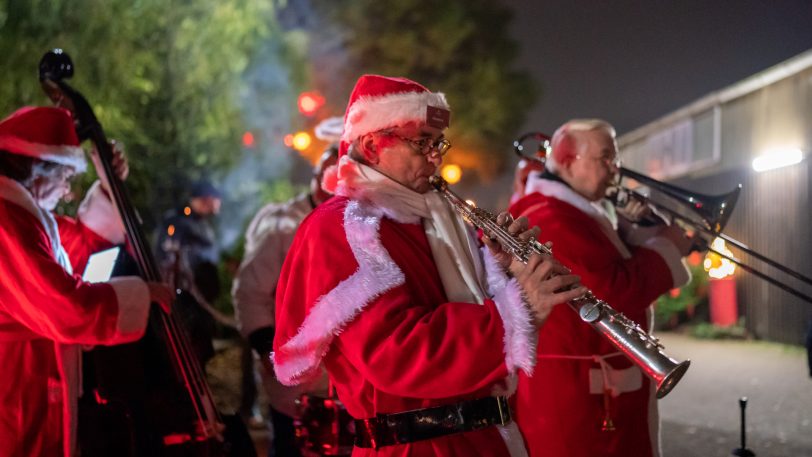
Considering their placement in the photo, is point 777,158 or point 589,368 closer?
point 589,368

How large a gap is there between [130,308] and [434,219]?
6.02 feet

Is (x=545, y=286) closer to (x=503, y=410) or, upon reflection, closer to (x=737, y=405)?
(x=503, y=410)

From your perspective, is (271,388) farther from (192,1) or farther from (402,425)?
(192,1)

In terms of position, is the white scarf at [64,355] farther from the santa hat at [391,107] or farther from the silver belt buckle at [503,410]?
the silver belt buckle at [503,410]

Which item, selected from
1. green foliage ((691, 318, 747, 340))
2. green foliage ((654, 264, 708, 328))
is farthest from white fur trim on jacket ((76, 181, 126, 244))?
green foliage ((654, 264, 708, 328))

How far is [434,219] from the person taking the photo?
2.83 m

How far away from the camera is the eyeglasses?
284 centimetres

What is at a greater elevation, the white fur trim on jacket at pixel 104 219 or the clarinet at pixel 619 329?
the white fur trim on jacket at pixel 104 219

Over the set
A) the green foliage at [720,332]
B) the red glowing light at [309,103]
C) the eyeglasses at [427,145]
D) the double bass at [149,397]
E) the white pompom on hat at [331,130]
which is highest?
the red glowing light at [309,103]

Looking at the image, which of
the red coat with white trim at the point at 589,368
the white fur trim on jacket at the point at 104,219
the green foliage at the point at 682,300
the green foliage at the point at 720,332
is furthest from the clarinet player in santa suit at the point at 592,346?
the green foliage at the point at 682,300

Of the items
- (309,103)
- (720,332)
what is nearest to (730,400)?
(720,332)

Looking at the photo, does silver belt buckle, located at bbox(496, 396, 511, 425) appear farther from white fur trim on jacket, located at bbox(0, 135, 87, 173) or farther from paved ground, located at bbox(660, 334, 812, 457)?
paved ground, located at bbox(660, 334, 812, 457)

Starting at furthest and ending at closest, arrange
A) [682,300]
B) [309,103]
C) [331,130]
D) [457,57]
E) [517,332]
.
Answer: [457,57] → [682,300] → [309,103] → [331,130] → [517,332]

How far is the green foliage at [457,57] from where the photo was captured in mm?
25516
